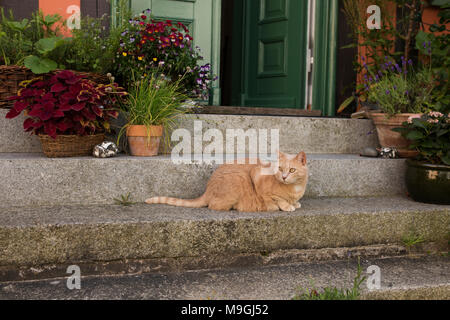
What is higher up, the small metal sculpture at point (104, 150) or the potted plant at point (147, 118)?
the potted plant at point (147, 118)

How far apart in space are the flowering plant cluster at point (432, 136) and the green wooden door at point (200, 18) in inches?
73.6

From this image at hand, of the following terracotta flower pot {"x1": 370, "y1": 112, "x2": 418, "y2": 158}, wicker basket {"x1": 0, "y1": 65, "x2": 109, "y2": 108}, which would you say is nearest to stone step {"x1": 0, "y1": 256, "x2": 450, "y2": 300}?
terracotta flower pot {"x1": 370, "y1": 112, "x2": 418, "y2": 158}

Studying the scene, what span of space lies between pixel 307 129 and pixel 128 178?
54.5 inches

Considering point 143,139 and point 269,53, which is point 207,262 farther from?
point 269,53

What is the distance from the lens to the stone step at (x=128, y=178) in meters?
2.06

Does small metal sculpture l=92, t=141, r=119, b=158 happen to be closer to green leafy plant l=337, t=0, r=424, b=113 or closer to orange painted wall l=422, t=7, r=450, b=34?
green leafy plant l=337, t=0, r=424, b=113

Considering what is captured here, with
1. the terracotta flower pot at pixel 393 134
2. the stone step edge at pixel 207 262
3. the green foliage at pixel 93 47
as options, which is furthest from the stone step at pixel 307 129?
the stone step edge at pixel 207 262

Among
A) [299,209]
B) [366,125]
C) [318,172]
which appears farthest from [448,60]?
[299,209]

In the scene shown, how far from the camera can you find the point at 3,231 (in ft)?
5.44

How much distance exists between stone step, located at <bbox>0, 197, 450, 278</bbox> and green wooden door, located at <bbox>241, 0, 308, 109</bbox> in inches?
80.7

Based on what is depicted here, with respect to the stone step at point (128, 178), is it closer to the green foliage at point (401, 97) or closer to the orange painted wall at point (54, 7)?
the green foliage at point (401, 97)

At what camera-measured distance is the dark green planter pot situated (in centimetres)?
226

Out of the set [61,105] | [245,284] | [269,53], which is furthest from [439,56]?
[61,105]
